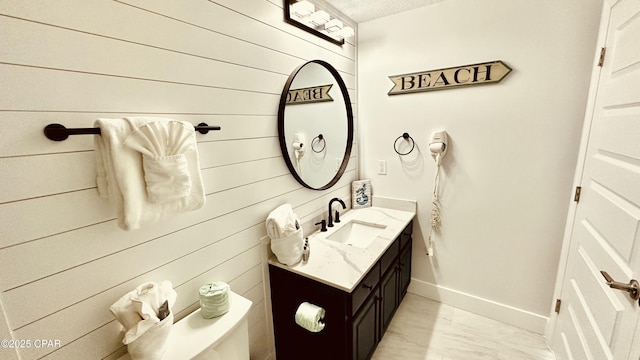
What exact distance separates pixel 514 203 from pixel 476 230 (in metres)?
0.34

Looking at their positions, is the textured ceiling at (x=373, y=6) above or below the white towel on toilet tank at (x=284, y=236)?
above

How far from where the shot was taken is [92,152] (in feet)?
2.82

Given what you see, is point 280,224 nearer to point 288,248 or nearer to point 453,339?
point 288,248

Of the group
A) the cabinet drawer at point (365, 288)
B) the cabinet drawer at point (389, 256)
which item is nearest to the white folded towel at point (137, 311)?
the cabinet drawer at point (365, 288)

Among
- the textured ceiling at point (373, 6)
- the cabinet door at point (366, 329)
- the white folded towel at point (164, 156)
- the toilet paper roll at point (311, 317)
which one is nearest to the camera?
the white folded towel at point (164, 156)

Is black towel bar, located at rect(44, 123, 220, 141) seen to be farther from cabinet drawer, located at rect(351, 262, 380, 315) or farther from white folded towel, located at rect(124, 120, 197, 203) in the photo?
cabinet drawer, located at rect(351, 262, 380, 315)

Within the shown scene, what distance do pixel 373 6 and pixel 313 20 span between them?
59cm

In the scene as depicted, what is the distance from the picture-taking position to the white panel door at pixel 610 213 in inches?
39.0

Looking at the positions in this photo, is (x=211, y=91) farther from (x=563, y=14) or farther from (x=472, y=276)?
(x=472, y=276)

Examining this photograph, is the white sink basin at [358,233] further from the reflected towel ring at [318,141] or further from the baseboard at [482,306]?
the baseboard at [482,306]

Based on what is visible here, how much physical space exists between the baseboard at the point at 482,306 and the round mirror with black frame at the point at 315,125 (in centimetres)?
133

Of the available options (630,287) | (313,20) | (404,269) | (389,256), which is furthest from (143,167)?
(404,269)

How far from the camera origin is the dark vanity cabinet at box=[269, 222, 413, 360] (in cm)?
136

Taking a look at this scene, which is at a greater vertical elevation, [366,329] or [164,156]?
[164,156]
